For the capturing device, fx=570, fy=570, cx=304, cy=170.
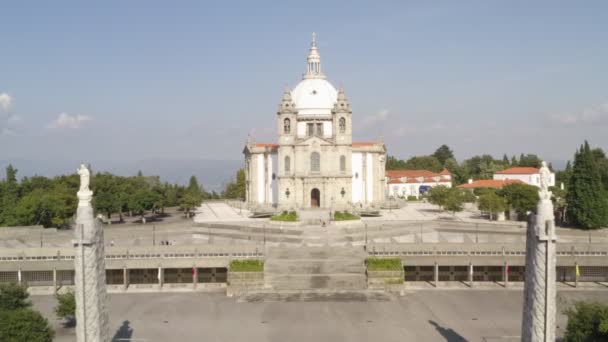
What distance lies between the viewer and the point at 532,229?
57.8ft

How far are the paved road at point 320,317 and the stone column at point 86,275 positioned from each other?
27.1ft

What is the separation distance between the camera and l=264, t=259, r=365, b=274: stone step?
36.4 meters

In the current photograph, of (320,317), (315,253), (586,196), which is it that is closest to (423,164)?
(586,196)

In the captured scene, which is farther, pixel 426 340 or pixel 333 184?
pixel 333 184

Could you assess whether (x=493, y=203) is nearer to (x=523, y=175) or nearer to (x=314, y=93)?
(x=314, y=93)

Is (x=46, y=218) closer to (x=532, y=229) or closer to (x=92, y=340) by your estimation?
(x=92, y=340)

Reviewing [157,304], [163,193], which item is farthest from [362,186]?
[157,304]

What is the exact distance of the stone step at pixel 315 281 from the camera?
34.5 meters

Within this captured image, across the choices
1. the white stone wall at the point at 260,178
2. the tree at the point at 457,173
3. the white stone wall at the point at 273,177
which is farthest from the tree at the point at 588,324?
the tree at the point at 457,173

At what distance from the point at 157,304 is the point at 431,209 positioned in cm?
4461

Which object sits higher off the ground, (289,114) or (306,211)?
(289,114)

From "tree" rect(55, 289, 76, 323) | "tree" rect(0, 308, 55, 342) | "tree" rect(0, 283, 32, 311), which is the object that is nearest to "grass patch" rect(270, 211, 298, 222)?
"tree" rect(55, 289, 76, 323)

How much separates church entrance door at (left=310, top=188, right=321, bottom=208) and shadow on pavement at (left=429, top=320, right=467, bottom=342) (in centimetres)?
3662

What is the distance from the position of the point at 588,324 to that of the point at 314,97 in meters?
50.3
